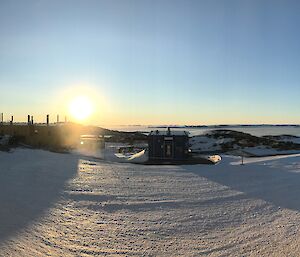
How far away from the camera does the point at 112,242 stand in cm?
721

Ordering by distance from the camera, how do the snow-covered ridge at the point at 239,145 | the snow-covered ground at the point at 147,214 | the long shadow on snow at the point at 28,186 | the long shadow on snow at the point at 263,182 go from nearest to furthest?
the snow-covered ground at the point at 147,214
the long shadow on snow at the point at 28,186
the long shadow on snow at the point at 263,182
the snow-covered ridge at the point at 239,145

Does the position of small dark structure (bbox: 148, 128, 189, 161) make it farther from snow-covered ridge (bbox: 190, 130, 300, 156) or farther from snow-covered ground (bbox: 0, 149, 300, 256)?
snow-covered ground (bbox: 0, 149, 300, 256)

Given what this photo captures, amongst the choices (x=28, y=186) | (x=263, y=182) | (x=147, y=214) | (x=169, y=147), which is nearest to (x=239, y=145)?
(x=169, y=147)

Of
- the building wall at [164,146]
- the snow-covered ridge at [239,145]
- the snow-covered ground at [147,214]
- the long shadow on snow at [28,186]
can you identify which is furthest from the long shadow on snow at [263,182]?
the snow-covered ridge at [239,145]

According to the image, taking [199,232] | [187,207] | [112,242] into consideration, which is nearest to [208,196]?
[187,207]

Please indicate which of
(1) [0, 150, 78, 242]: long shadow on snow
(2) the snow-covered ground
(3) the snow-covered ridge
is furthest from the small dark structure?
(2) the snow-covered ground

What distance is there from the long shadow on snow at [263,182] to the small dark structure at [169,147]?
8814mm

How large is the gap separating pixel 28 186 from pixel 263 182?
10910 millimetres

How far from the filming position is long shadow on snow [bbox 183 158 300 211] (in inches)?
451

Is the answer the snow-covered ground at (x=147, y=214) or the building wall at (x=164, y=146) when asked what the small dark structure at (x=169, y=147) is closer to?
the building wall at (x=164, y=146)

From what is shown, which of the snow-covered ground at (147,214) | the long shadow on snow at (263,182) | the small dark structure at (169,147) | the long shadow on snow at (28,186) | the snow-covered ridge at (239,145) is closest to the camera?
the snow-covered ground at (147,214)

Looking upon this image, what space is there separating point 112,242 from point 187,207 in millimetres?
3765

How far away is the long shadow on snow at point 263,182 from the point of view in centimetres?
1145

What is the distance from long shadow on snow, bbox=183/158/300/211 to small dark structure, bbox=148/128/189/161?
347 inches
